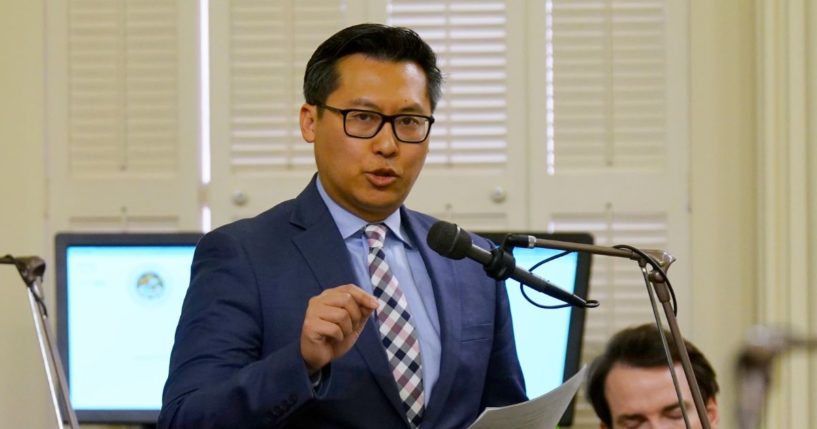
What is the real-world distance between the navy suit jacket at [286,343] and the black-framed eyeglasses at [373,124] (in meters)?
0.11

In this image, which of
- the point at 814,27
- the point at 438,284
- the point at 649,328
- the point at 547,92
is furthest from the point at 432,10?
the point at 438,284

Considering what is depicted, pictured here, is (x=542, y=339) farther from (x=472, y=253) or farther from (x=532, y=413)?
(x=472, y=253)

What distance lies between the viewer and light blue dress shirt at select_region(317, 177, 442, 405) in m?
1.78

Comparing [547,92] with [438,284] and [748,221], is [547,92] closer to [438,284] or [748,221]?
[748,221]

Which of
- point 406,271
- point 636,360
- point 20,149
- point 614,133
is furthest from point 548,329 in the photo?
point 20,149

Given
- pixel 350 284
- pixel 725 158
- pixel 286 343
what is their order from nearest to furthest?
1. pixel 350 284
2. pixel 286 343
3. pixel 725 158

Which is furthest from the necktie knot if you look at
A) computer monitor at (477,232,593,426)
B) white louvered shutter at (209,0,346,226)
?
white louvered shutter at (209,0,346,226)

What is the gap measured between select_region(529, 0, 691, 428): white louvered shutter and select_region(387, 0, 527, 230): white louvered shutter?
0.17 feet

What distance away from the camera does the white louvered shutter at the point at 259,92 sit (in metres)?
3.22

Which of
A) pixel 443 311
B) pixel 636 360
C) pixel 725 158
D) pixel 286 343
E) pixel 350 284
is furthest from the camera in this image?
pixel 725 158

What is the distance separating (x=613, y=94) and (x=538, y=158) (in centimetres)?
23

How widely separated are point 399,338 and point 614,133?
157cm

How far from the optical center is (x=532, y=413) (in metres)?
1.61

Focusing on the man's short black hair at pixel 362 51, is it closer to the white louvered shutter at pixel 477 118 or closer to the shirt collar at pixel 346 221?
the shirt collar at pixel 346 221
